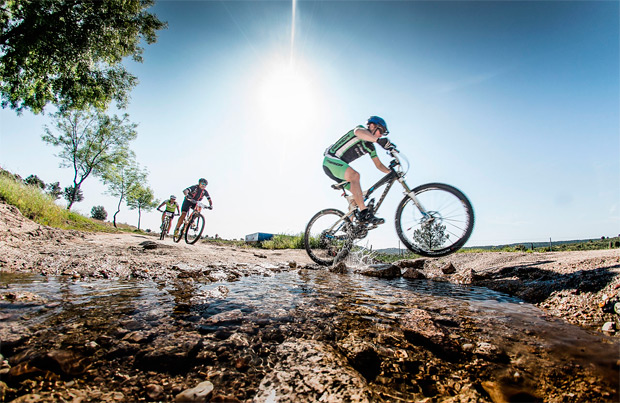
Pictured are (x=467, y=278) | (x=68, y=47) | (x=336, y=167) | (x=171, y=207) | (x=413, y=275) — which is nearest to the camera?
(x=467, y=278)

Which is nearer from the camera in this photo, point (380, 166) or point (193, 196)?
point (380, 166)

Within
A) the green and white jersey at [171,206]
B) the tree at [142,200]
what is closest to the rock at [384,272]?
the green and white jersey at [171,206]

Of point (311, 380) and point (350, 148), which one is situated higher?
point (350, 148)

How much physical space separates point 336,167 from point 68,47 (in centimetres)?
1302

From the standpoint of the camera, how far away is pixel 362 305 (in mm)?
2195

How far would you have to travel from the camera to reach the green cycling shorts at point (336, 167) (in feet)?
18.2

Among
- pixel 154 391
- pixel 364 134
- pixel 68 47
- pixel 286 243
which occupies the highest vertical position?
pixel 68 47

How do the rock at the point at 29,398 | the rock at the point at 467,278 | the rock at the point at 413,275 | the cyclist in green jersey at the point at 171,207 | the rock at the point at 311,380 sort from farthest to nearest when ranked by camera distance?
the cyclist in green jersey at the point at 171,207 → the rock at the point at 413,275 → the rock at the point at 467,278 → the rock at the point at 311,380 → the rock at the point at 29,398

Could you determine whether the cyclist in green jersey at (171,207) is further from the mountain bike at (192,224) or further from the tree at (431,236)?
the tree at (431,236)

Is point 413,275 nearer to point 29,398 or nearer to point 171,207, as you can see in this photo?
point 29,398

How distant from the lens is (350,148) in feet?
18.1

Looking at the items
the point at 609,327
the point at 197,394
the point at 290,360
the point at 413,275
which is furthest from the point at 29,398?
the point at 413,275

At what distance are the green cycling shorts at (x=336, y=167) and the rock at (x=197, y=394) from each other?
4.90 meters

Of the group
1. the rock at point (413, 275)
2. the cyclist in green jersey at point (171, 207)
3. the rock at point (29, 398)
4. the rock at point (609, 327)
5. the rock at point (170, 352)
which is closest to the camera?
the rock at point (29, 398)
